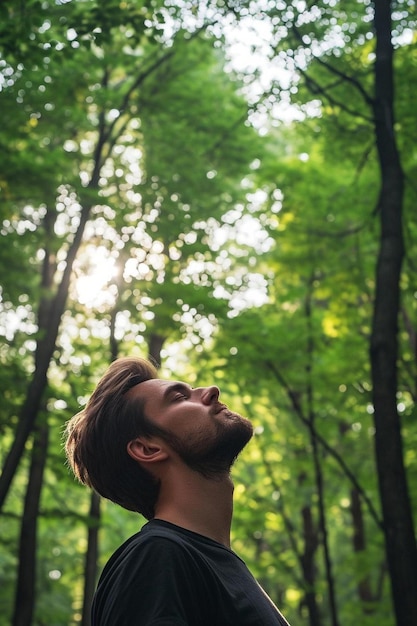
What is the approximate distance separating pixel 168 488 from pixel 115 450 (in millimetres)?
225

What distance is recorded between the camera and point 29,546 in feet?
43.9

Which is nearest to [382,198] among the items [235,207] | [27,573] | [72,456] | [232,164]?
[72,456]

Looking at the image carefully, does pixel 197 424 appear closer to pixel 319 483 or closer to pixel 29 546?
pixel 319 483

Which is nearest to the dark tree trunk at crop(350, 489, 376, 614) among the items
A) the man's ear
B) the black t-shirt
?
the man's ear

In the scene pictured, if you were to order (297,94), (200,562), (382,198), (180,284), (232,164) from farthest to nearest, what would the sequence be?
(232,164) → (180,284) → (297,94) → (382,198) → (200,562)

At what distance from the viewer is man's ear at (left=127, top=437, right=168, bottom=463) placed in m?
2.38

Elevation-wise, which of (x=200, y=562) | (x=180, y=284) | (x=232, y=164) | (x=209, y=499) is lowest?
(x=200, y=562)

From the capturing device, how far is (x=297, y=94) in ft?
29.7

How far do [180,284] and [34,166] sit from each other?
2.75 meters

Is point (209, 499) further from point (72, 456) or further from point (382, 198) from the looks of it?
point (382, 198)

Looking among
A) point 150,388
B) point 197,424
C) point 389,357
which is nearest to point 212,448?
point 197,424

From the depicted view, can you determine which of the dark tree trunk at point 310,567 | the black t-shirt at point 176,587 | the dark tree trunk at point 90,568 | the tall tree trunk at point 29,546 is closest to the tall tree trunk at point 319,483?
the dark tree trunk at point 310,567

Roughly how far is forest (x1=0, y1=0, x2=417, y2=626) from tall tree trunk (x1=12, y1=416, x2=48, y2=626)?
0.04m

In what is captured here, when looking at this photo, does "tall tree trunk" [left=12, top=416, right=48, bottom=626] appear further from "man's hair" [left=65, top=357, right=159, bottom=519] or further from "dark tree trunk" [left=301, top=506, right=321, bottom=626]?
"man's hair" [left=65, top=357, right=159, bottom=519]
